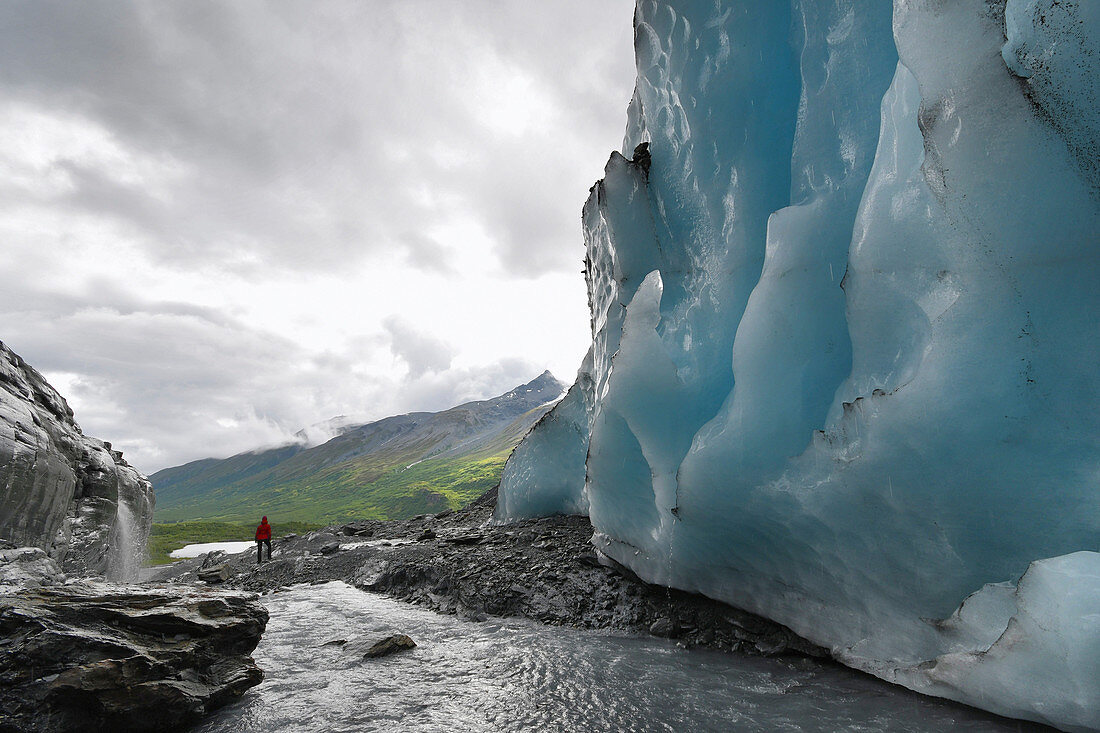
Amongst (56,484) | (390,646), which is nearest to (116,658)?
(390,646)

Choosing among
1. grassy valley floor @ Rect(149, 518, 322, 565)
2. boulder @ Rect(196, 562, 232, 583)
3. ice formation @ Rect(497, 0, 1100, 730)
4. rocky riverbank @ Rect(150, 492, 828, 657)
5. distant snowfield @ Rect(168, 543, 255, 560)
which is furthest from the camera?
grassy valley floor @ Rect(149, 518, 322, 565)

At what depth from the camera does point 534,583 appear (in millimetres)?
7418

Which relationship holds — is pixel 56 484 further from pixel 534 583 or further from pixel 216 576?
pixel 534 583

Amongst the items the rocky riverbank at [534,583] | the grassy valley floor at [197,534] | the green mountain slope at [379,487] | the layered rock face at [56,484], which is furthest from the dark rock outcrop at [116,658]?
the green mountain slope at [379,487]

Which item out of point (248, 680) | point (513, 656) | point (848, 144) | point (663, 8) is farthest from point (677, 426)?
point (663, 8)

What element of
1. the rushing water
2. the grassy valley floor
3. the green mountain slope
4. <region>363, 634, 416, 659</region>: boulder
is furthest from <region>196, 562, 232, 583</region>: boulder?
the green mountain slope

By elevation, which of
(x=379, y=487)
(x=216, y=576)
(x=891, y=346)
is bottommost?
(x=216, y=576)

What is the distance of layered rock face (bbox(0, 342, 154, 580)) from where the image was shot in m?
9.07

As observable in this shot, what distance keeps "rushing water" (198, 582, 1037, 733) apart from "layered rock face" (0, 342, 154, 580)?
269 inches

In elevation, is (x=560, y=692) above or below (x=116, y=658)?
below

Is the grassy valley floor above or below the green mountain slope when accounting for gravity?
below

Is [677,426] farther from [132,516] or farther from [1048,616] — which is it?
[132,516]

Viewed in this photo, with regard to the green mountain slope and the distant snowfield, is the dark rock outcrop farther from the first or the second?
the green mountain slope

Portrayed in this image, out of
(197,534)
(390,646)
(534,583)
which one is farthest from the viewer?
(197,534)
